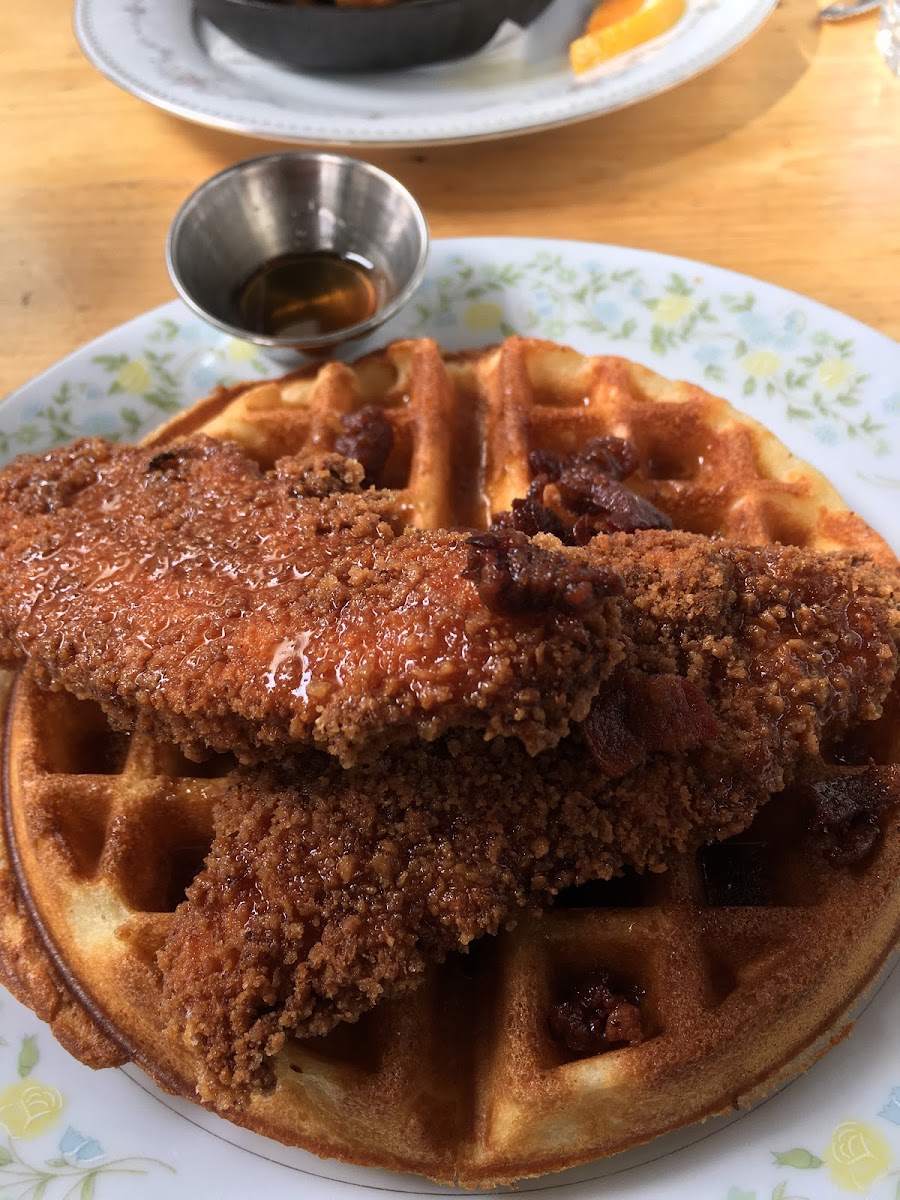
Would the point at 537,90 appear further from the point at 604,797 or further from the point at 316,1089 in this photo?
the point at 316,1089

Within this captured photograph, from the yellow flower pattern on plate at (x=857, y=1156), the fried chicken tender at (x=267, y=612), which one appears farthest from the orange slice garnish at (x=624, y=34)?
the yellow flower pattern on plate at (x=857, y=1156)

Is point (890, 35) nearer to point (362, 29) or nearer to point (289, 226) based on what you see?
point (362, 29)

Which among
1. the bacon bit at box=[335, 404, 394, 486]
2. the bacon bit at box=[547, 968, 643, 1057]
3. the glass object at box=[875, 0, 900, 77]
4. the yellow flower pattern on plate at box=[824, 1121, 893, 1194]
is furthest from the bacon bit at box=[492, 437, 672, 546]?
the glass object at box=[875, 0, 900, 77]

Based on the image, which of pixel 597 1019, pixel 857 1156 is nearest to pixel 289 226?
pixel 597 1019

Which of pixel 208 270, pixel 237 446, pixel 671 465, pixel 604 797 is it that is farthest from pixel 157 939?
pixel 208 270

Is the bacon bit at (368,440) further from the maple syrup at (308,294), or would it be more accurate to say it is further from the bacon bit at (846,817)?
the bacon bit at (846,817)

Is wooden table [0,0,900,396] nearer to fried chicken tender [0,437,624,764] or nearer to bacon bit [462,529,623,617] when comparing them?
fried chicken tender [0,437,624,764]
